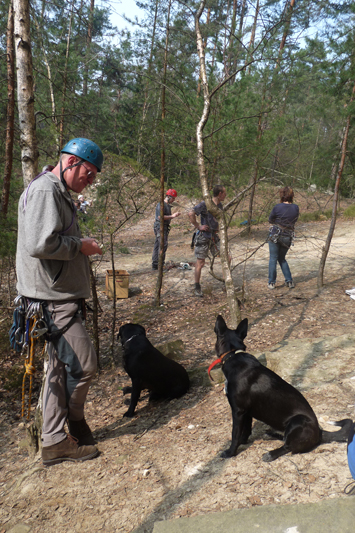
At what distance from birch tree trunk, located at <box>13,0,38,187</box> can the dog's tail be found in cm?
331

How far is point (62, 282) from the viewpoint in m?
2.68

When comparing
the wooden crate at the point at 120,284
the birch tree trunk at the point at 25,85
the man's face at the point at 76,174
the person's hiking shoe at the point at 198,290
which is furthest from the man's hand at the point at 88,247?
the person's hiking shoe at the point at 198,290

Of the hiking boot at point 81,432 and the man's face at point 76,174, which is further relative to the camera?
the hiking boot at point 81,432

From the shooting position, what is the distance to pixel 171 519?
201 cm

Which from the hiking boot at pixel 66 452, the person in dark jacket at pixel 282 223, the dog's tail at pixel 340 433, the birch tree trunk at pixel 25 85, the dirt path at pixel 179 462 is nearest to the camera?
the dirt path at pixel 179 462

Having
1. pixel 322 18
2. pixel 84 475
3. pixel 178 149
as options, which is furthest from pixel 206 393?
pixel 322 18

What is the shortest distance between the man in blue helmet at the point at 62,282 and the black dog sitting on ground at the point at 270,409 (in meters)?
1.16

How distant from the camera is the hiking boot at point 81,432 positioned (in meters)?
2.98

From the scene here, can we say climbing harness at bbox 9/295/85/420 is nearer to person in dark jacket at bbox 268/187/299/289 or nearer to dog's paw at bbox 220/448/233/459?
dog's paw at bbox 220/448/233/459

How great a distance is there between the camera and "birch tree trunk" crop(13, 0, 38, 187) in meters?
3.38

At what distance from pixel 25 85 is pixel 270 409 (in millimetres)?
3629

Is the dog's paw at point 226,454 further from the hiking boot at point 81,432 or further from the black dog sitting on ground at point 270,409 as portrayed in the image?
the hiking boot at point 81,432

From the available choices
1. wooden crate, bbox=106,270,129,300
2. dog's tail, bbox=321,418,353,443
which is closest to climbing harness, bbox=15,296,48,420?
dog's tail, bbox=321,418,353,443

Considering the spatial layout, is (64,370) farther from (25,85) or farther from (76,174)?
(25,85)
